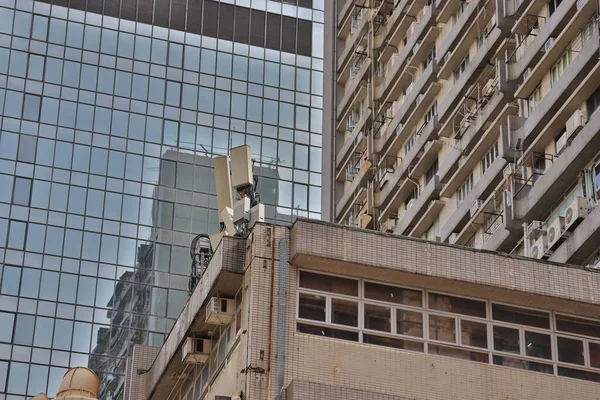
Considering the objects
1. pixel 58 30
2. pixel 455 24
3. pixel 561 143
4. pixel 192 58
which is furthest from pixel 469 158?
pixel 58 30

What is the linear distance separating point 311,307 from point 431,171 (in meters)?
27.8

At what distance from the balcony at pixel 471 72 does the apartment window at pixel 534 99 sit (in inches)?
127

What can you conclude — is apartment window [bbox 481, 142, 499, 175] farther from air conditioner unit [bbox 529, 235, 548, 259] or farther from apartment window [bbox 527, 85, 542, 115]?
air conditioner unit [bbox 529, 235, 548, 259]

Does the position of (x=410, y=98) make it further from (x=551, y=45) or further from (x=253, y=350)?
(x=253, y=350)

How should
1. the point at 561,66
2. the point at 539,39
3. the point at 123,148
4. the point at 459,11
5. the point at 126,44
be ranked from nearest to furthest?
the point at 561,66 → the point at 539,39 → the point at 459,11 → the point at 123,148 → the point at 126,44

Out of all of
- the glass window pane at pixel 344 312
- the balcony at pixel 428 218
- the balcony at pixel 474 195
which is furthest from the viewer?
the balcony at pixel 428 218

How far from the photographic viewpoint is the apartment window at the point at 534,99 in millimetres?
43434

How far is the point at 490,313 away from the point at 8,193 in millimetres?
51764

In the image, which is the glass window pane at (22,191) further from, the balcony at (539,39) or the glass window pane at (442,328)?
the glass window pane at (442,328)

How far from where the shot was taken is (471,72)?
48.4 meters

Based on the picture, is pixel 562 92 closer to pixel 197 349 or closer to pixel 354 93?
pixel 197 349

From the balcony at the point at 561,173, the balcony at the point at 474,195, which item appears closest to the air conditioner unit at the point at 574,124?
the balcony at the point at 561,173

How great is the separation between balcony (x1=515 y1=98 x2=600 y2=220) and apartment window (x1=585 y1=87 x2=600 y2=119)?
92 cm

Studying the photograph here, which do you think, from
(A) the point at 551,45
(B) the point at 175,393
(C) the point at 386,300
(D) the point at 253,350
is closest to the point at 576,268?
(C) the point at 386,300
